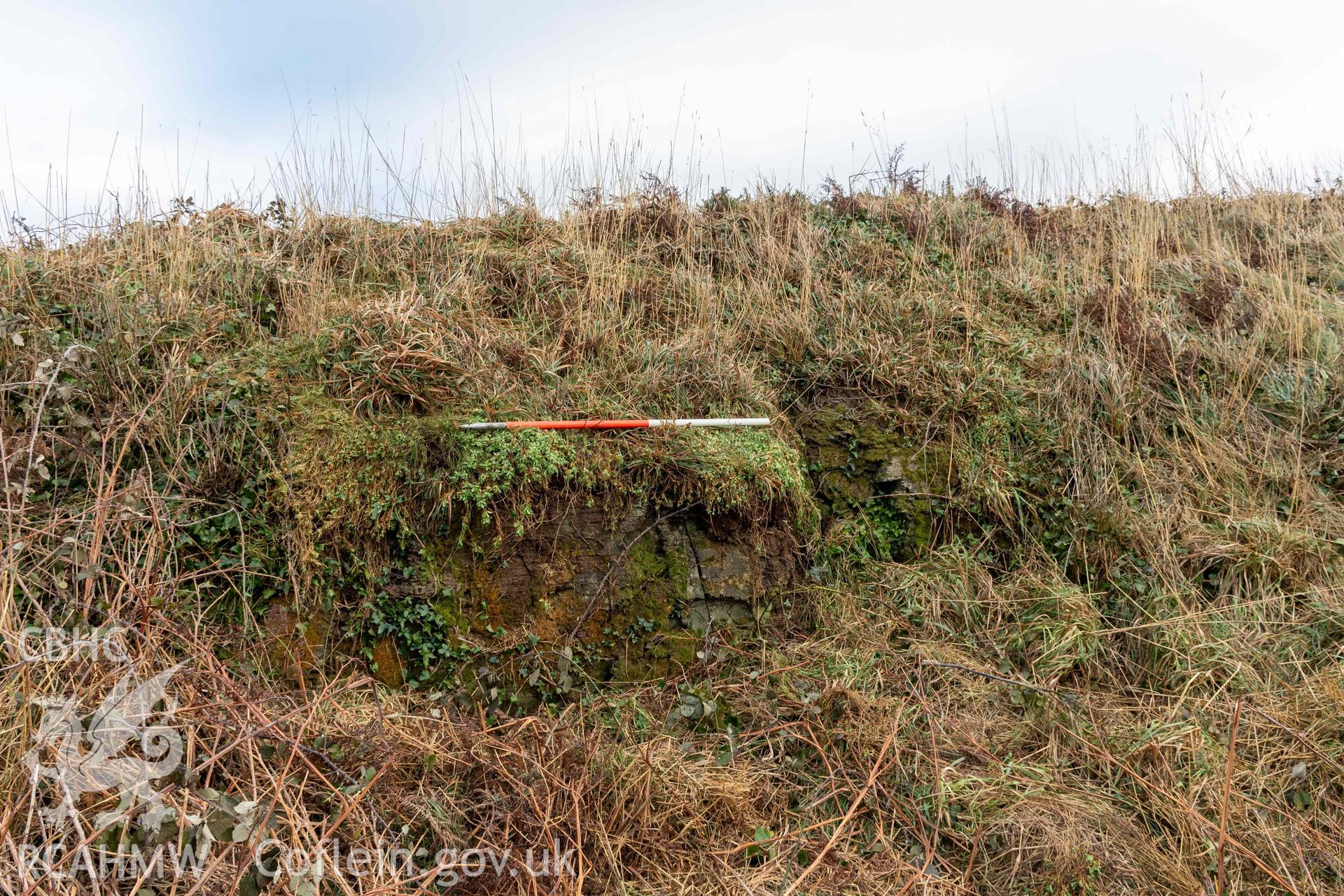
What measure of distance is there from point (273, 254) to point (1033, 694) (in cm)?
552

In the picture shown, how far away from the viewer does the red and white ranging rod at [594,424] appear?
4.23 metres

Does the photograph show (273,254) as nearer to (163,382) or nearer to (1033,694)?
(163,382)

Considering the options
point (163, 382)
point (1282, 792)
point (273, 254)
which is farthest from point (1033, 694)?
point (273, 254)

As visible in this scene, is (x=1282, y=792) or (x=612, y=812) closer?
(x=612, y=812)

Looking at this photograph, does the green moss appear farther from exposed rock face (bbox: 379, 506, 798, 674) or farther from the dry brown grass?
exposed rock face (bbox: 379, 506, 798, 674)

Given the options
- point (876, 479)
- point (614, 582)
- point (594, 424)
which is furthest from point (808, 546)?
point (594, 424)

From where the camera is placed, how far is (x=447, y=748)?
334cm

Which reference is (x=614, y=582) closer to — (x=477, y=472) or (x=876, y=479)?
(x=477, y=472)

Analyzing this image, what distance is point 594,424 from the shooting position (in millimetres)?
4340

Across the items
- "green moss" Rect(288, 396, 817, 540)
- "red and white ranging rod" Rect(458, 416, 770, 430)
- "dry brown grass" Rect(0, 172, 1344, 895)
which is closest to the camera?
"dry brown grass" Rect(0, 172, 1344, 895)

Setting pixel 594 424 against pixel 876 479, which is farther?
pixel 876 479

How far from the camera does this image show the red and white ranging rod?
4.23 meters

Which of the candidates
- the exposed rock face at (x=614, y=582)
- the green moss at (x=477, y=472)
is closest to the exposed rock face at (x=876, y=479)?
the green moss at (x=477, y=472)

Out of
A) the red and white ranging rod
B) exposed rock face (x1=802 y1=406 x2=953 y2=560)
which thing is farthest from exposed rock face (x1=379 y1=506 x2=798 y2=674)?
exposed rock face (x1=802 y1=406 x2=953 y2=560)
